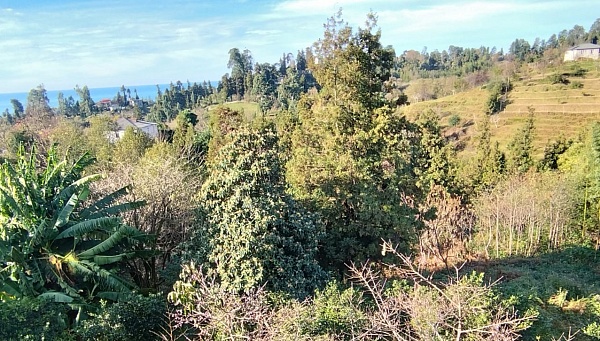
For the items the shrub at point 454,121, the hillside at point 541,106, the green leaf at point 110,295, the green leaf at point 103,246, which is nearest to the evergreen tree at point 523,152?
the hillside at point 541,106

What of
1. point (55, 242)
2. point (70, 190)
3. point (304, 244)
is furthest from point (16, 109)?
point (304, 244)

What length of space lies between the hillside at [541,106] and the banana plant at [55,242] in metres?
33.4

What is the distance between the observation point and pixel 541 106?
48406mm

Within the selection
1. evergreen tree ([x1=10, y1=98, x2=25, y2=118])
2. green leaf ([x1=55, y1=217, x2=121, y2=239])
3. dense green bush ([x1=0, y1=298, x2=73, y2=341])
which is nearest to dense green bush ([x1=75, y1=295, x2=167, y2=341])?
dense green bush ([x1=0, y1=298, x2=73, y2=341])

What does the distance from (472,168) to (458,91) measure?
48189mm

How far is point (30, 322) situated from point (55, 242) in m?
3.23

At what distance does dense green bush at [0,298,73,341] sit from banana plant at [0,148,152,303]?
4.22 feet

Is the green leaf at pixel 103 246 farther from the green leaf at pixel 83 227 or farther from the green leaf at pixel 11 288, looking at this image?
the green leaf at pixel 11 288

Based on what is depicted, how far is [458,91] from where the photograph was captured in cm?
7044

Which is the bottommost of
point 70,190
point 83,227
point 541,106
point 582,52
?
point 541,106

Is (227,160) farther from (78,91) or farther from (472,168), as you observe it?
(78,91)

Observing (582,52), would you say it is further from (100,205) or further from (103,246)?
(103,246)

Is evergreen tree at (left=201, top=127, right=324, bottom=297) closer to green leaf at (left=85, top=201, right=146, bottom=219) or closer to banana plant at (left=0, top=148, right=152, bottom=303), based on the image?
green leaf at (left=85, top=201, right=146, bottom=219)

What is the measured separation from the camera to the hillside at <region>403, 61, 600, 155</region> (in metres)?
43.4
